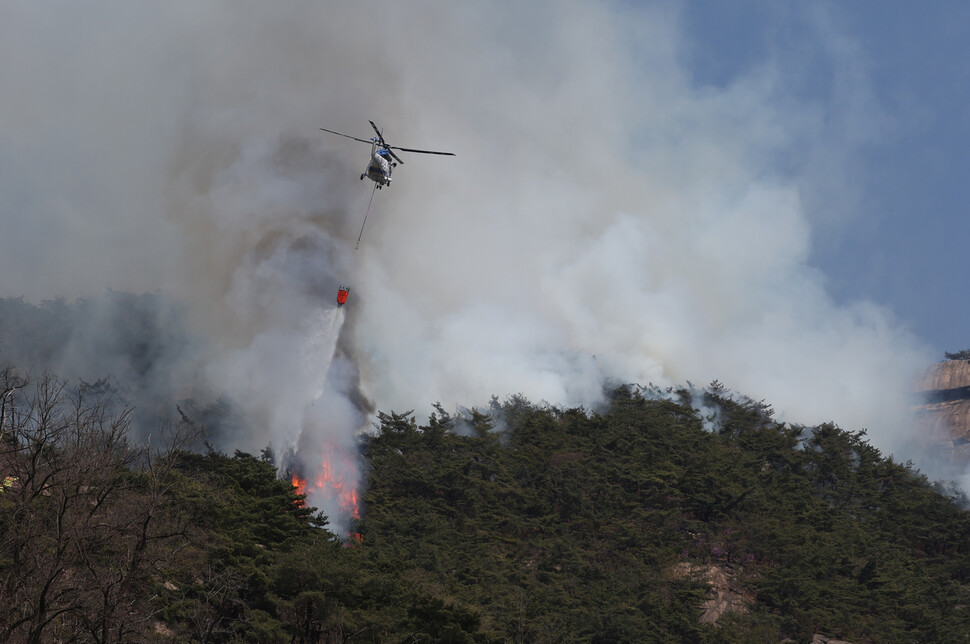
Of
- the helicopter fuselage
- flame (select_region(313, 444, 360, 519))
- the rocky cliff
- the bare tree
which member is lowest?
the bare tree

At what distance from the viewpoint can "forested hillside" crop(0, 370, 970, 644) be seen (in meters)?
23.5

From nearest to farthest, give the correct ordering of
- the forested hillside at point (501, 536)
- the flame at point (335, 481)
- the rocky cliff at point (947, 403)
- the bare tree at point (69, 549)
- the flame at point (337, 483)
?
the bare tree at point (69, 549), the forested hillside at point (501, 536), the flame at point (337, 483), the flame at point (335, 481), the rocky cliff at point (947, 403)

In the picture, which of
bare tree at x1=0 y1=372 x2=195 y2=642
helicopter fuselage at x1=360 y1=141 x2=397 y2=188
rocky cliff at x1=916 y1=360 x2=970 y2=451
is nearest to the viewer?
bare tree at x1=0 y1=372 x2=195 y2=642

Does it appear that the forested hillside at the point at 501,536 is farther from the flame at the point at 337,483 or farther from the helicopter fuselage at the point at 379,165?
the helicopter fuselage at the point at 379,165

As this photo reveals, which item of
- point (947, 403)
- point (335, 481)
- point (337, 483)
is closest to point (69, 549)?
point (337, 483)

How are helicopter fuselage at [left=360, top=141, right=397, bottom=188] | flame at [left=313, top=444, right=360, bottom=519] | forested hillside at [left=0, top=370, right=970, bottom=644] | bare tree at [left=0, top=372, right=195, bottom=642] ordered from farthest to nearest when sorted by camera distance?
1. flame at [left=313, top=444, right=360, bottom=519]
2. helicopter fuselage at [left=360, top=141, right=397, bottom=188]
3. forested hillside at [left=0, top=370, right=970, bottom=644]
4. bare tree at [left=0, top=372, right=195, bottom=642]

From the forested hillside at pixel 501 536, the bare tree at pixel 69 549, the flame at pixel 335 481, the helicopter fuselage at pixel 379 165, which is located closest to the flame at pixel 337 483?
the flame at pixel 335 481

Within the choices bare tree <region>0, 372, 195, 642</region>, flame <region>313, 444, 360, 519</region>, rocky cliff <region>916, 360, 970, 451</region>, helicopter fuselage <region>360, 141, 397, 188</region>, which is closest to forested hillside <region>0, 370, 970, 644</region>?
bare tree <region>0, 372, 195, 642</region>

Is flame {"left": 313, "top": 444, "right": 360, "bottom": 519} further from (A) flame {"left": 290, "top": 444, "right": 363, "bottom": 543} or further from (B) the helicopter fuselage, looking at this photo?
(B) the helicopter fuselage

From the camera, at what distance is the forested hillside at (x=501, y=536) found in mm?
23484

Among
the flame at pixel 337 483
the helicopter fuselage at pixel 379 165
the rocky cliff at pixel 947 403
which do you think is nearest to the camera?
the helicopter fuselage at pixel 379 165

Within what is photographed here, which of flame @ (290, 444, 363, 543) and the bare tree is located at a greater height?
flame @ (290, 444, 363, 543)

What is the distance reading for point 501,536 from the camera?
56938 mm

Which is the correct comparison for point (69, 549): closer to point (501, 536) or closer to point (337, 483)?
point (501, 536)
